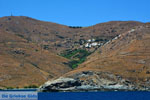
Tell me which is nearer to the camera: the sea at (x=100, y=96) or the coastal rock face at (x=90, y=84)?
the sea at (x=100, y=96)

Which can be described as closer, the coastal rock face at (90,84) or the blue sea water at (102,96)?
the blue sea water at (102,96)

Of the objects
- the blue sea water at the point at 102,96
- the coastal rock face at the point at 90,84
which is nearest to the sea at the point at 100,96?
the blue sea water at the point at 102,96

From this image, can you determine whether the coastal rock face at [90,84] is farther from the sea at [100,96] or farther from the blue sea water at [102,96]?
the blue sea water at [102,96]

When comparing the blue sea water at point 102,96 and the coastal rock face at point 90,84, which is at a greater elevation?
the coastal rock face at point 90,84

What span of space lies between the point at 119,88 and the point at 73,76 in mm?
26631

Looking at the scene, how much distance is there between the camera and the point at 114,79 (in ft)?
561

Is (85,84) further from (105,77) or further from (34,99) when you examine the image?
(34,99)

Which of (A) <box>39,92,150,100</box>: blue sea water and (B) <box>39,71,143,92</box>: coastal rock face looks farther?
(B) <box>39,71,143,92</box>: coastal rock face

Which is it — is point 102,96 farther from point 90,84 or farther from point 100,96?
point 90,84

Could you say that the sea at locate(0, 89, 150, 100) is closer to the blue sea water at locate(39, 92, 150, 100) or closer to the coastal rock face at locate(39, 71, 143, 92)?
the blue sea water at locate(39, 92, 150, 100)

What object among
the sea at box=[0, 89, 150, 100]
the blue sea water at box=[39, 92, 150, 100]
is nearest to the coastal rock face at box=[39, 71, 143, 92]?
the sea at box=[0, 89, 150, 100]

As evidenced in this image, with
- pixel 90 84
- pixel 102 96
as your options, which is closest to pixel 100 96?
pixel 102 96

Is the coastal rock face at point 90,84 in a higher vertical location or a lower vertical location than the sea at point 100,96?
higher

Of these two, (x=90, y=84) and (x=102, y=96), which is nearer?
(x=102, y=96)
